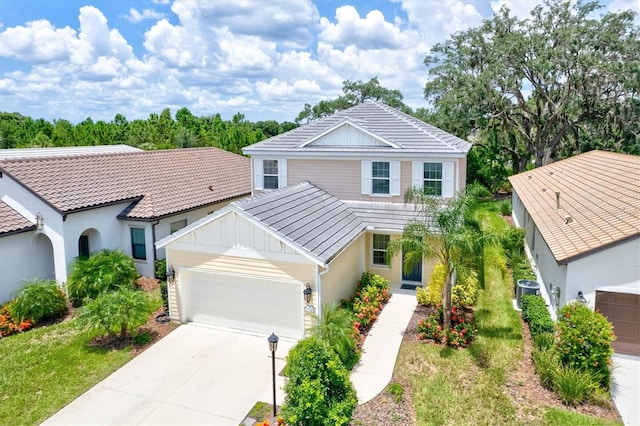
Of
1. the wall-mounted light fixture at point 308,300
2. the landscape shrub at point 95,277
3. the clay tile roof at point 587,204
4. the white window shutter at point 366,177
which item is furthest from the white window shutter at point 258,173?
the clay tile roof at point 587,204

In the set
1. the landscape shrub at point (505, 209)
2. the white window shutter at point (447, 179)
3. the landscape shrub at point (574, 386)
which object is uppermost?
the white window shutter at point (447, 179)

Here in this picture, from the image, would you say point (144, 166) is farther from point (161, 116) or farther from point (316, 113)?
point (316, 113)

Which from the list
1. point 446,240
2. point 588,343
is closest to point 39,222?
point 446,240

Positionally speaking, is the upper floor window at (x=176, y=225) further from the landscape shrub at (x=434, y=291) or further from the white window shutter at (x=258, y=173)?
the landscape shrub at (x=434, y=291)

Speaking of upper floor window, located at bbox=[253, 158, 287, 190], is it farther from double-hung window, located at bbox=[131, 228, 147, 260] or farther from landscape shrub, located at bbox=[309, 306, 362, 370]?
landscape shrub, located at bbox=[309, 306, 362, 370]

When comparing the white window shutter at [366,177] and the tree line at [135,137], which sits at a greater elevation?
the tree line at [135,137]

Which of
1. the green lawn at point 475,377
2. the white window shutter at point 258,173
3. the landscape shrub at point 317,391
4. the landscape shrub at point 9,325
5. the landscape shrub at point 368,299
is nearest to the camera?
the landscape shrub at point 317,391

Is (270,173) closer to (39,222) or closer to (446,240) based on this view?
(39,222)
